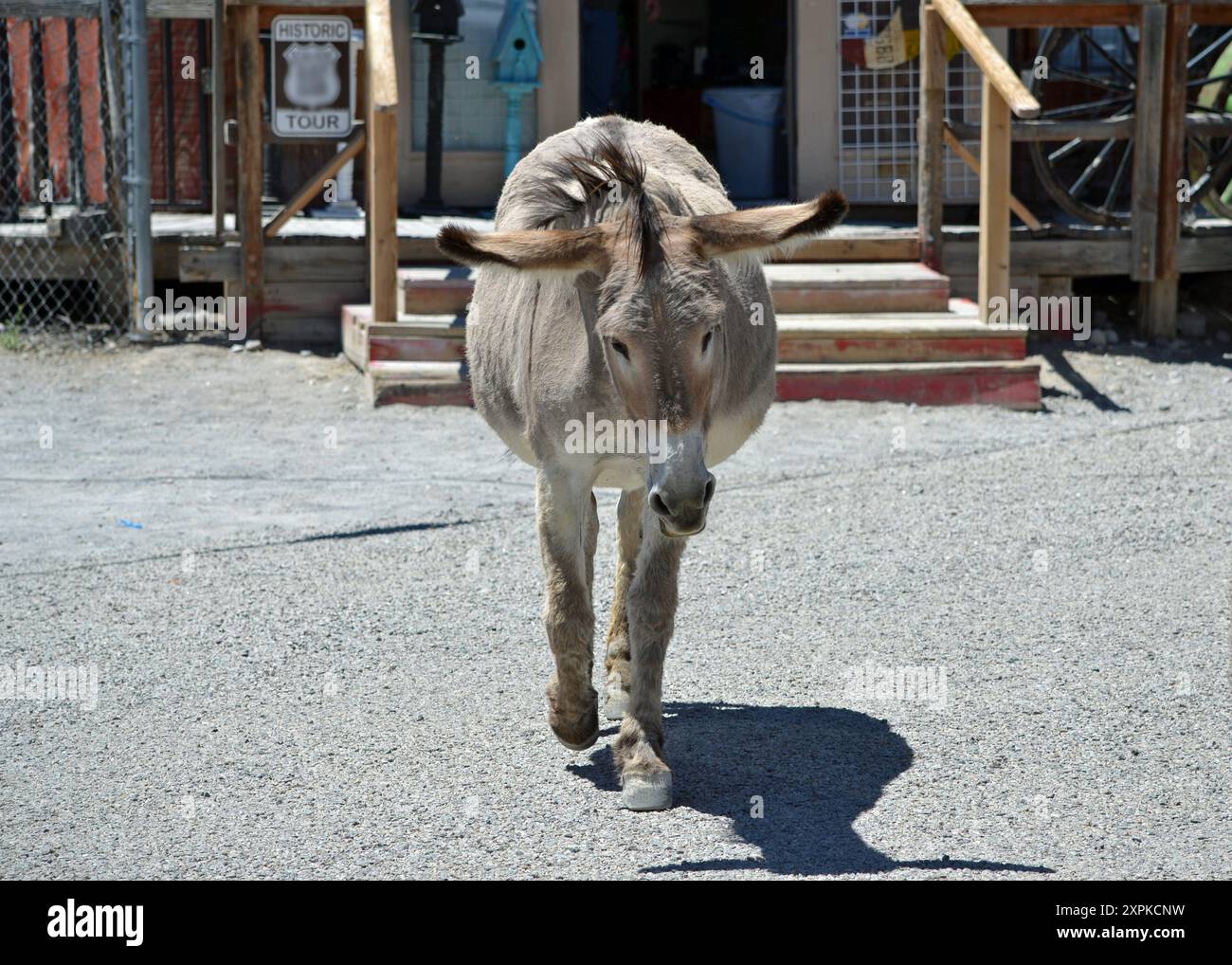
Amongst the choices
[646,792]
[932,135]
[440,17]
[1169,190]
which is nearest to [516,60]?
[440,17]

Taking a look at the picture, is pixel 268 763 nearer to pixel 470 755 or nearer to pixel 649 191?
pixel 470 755

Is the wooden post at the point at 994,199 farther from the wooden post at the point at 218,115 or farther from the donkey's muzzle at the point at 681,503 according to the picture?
the donkey's muzzle at the point at 681,503

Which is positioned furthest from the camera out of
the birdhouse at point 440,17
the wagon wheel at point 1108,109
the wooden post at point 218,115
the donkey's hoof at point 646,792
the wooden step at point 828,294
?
the birdhouse at point 440,17

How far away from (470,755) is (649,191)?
5.83 feet

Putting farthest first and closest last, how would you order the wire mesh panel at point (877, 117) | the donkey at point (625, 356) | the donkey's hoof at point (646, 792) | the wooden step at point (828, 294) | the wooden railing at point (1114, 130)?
1. the wire mesh panel at point (877, 117)
2. the wooden step at point (828, 294)
3. the wooden railing at point (1114, 130)
4. the donkey's hoof at point (646, 792)
5. the donkey at point (625, 356)

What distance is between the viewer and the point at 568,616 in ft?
16.4

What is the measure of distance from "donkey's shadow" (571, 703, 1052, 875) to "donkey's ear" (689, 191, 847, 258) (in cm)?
155

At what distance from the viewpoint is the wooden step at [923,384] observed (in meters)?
10.2

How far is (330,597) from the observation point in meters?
6.67

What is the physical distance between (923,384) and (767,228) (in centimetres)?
606

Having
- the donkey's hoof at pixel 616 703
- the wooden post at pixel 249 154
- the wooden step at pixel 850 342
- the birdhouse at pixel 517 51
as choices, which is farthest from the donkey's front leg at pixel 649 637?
the birdhouse at pixel 517 51

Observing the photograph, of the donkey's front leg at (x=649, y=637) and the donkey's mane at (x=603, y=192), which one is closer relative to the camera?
the donkey's mane at (x=603, y=192)

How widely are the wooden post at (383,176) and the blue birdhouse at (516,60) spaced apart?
2.51 metres

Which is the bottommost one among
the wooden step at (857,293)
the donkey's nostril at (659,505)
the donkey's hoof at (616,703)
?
the donkey's hoof at (616,703)
